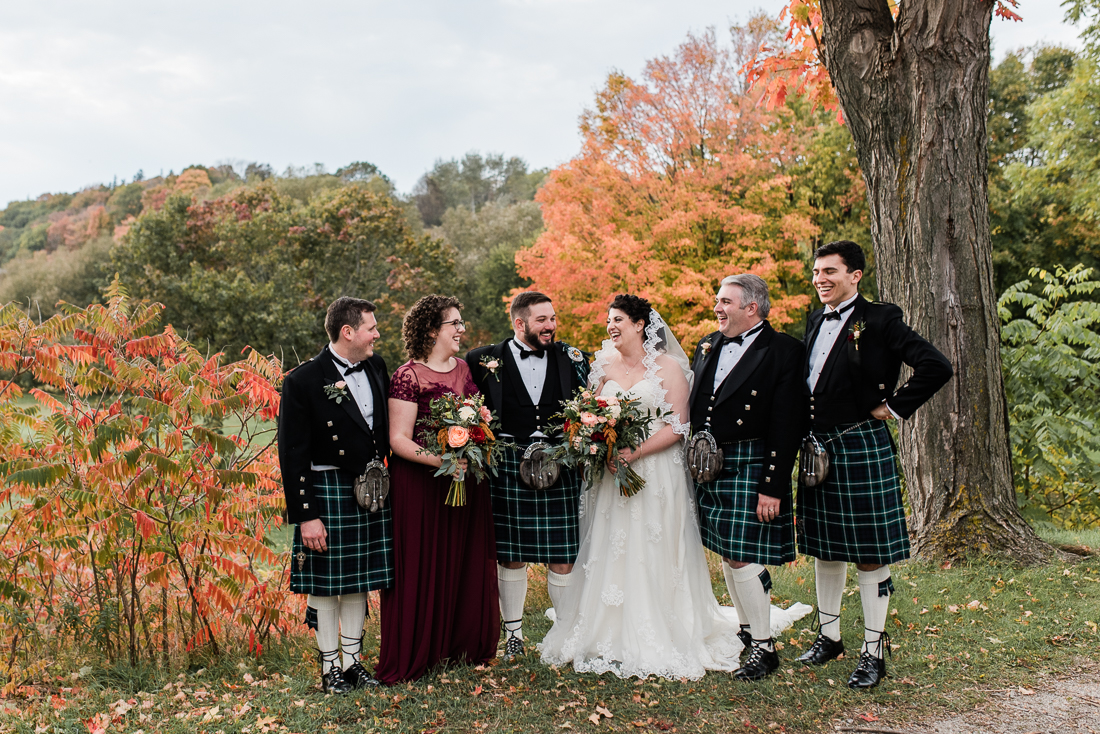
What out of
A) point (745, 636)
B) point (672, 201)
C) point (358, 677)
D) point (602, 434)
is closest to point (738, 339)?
point (602, 434)

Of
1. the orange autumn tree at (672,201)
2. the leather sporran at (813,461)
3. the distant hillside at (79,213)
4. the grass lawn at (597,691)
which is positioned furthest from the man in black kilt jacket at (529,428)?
the distant hillside at (79,213)

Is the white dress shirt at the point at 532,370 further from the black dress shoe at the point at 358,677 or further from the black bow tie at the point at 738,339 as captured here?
Result: the black dress shoe at the point at 358,677

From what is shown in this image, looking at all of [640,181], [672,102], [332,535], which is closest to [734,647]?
[332,535]

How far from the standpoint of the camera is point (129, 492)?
14.3 ft

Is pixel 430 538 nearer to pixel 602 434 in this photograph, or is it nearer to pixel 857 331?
pixel 602 434

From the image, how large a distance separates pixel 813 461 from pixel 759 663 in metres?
1.13

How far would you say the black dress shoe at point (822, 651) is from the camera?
4.13 m

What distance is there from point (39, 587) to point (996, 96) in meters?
24.3

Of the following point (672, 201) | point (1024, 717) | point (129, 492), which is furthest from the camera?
point (672, 201)

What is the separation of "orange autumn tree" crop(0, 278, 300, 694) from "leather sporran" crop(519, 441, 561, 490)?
63.1 inches

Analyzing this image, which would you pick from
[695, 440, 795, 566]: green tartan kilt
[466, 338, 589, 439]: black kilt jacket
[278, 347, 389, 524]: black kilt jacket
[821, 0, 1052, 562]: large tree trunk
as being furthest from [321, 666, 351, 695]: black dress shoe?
[821, 0, 1052, 562]: large tree trunk

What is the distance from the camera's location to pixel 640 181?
16.3 metres

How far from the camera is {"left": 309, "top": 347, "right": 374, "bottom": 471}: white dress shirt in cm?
401

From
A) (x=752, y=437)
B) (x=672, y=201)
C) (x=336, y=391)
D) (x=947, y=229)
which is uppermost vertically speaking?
(x=672, y=201)
